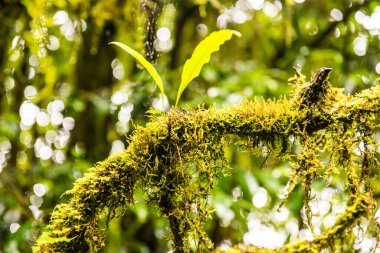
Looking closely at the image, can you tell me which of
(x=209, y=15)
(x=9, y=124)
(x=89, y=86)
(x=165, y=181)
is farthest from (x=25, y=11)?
(x=209, y=15)

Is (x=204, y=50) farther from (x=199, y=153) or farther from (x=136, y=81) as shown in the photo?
(x=136, y=81)

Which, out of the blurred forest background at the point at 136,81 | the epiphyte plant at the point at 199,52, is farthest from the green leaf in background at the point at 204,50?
the blurred forest background at the point at 136,81

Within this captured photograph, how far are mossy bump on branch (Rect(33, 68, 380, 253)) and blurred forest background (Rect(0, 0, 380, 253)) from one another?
2.43 feet

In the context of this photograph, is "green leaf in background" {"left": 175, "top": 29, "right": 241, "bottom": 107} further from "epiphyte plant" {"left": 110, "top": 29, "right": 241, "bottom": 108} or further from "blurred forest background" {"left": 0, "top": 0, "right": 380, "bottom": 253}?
"blurred forest background" {"left": 0, "top": 0, "right": 380, "bottom": 253}

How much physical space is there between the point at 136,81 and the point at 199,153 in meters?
1.42

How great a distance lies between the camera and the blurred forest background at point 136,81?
6.18ft

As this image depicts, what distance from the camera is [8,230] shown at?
2092 millimetres

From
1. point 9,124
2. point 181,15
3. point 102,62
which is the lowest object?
point 9,124

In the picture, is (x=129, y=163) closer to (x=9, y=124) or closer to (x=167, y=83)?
(x=9, y=124)

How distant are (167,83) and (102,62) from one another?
704mm

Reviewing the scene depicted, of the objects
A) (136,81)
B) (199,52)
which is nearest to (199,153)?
(199,52)

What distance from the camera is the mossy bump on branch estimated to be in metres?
0.91

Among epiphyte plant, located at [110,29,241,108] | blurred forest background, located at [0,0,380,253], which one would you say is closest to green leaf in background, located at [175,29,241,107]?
epiphyte plant, located at [110,29,241,108]

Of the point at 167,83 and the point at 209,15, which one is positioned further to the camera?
the point at 209,15
